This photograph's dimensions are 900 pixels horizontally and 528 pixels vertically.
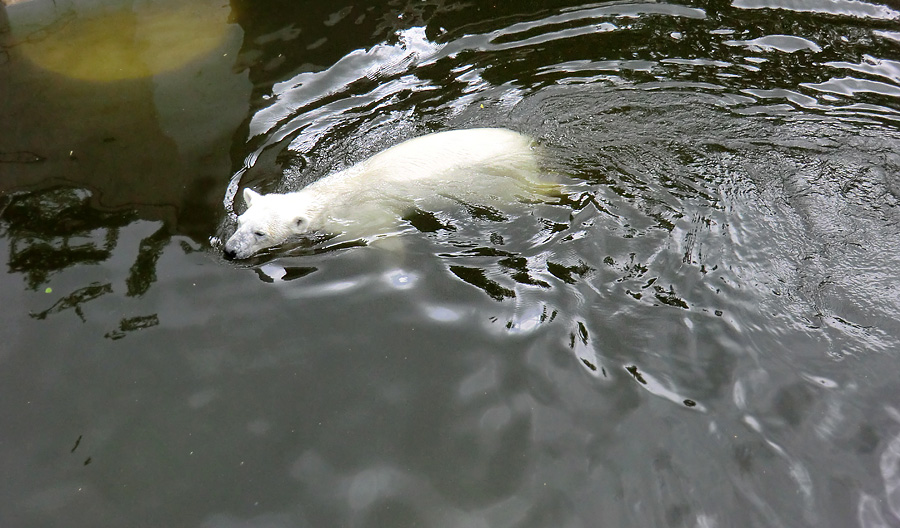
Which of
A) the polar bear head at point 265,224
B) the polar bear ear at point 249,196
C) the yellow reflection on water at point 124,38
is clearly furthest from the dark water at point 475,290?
the polar bear ear at point 249,196

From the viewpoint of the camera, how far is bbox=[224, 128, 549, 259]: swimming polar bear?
6066 mm

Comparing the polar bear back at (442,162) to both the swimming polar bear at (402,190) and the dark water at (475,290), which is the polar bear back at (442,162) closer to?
the swimming polar bear at (402,190)

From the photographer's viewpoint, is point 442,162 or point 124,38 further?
point 124,38

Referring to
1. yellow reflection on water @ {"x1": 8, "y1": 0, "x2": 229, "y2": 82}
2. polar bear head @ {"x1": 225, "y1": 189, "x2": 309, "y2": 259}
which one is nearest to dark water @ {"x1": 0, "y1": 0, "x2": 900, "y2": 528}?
yellow reflection on water @ {"x1": 8, "y1": 0, "x2": 229, "y2": 82}

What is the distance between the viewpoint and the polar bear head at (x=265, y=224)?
577 centimetres

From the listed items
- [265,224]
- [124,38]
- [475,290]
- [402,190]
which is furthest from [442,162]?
[124,38]

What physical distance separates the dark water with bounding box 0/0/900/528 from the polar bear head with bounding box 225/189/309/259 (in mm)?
177

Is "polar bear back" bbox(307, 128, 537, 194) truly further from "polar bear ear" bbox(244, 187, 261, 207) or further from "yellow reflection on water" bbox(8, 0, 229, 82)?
"yellow reflection on water" bbox(8, 0, 229, 82)

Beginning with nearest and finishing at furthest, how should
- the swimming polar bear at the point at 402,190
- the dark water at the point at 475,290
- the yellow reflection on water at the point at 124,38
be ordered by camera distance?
the dark water at the point at 475,290 → the swimming polar bear at the point at 402,190 → the yellow reflection on water at the point at 124,38

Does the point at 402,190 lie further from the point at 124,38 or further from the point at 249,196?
the point at 124,38

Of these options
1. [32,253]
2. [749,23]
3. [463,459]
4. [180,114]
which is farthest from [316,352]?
[749,23]

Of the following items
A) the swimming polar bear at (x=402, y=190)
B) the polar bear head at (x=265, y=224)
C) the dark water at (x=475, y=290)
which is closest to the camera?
the dark water at (x=475, y=290)

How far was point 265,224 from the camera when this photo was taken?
5875 mm

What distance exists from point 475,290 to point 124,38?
254 inches
